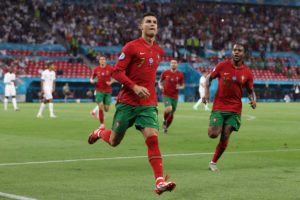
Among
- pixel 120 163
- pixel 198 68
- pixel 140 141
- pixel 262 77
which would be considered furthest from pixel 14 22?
pixel 120 163

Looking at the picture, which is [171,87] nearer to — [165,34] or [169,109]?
[169,109]

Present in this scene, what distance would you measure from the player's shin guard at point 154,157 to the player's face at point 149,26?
4.68 feet

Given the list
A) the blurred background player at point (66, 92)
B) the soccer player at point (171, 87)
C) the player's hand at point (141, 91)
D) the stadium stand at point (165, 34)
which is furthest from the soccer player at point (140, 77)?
the blurred background player at point (66, 92)

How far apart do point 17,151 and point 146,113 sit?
20.9 ft

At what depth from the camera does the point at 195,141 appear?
18.4 m

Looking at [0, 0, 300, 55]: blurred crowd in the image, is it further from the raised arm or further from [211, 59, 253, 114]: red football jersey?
the raised arm

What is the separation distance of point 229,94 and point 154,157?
3999 mm

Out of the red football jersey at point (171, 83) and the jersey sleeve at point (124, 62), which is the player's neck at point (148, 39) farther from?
the red football jersey at point (171, 83)

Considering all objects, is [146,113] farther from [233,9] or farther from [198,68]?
[233,9]

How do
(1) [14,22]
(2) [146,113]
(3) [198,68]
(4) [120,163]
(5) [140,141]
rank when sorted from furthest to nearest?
(3) [198,68]
(1) [14,22]
(5) [140,141]
(4) [120,163]
(2) [146,113]

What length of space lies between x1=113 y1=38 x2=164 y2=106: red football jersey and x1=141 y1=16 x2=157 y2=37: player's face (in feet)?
0.57

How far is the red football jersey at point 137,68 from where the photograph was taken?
31.6 ft

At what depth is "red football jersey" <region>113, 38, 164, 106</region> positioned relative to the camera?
9625 mm

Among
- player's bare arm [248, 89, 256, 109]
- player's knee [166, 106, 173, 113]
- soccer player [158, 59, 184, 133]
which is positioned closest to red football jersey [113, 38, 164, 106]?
player's bare arm [248, 89, 256, 109]
